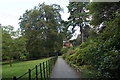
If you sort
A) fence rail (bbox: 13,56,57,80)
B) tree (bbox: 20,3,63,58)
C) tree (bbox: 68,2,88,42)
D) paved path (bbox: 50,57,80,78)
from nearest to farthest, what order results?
1. fence rail (bbox: 13,56,57,80)
2. paved path (bbox: 50,57,80,78)
3. tree (bbox: 68,2,88,42)
4. tree (bbox: 20,3,63,58)

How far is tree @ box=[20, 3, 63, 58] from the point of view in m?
24.8

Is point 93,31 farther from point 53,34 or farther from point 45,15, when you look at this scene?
point 45,15

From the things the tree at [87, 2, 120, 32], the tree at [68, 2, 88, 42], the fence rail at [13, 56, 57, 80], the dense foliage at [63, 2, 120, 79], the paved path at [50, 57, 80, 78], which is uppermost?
the tree at [68, 2, 88, 42]

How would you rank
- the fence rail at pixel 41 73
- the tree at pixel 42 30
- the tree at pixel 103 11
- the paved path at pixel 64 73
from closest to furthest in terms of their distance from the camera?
the fence rail at pixel 41 73 < the tree at pixel 103 11 < the paved path at pixel 64 73 < the tree at pixel 42 30

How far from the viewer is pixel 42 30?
979 inches

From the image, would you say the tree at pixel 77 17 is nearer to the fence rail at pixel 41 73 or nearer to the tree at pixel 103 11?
the tree at pixel 103 11

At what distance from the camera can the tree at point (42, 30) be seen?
2483 centimetres

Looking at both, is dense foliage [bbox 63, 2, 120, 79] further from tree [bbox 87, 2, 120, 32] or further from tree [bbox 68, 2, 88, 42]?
tree [bbox 68, 2, 88, 42]

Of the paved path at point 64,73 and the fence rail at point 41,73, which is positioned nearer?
the fence rail at point 41,73

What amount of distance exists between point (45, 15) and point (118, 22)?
2416cm

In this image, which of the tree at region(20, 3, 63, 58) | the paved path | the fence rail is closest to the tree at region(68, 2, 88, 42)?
the tree at region(20, 3, 63, 58)

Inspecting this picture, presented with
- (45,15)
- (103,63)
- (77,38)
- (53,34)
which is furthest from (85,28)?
(103,63)

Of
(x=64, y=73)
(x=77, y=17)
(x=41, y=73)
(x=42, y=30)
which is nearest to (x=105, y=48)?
(x=41, y=73)

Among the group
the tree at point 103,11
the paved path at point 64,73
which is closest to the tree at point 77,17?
the paved path at point 64,73
